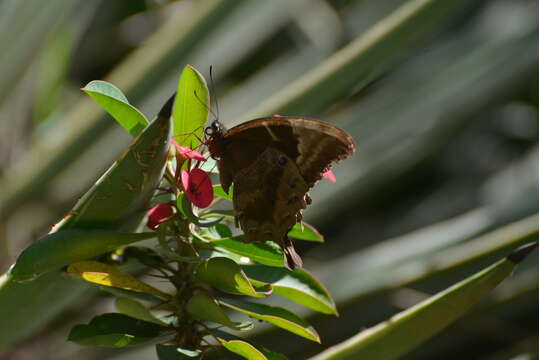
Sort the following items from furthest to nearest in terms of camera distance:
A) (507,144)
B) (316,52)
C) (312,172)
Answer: (507,144)
(316,52)
(312,172)

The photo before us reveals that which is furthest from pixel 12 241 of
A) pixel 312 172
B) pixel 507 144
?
pixel 507 144

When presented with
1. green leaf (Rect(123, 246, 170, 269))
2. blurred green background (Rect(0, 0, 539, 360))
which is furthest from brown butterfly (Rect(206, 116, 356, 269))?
blurred green background (Rect(0, 0, 539, 360))

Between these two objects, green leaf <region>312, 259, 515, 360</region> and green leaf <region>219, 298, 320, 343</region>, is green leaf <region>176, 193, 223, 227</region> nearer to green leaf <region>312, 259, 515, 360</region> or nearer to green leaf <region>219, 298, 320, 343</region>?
green leaf <region>219, 298, 320, 343</region>

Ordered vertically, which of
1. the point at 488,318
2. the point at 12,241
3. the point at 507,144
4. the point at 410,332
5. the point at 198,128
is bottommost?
the point at 410,332

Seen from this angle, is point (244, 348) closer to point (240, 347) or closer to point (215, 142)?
point (240, 347)

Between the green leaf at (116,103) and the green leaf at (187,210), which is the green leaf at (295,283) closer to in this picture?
the green leaf at (187,210)

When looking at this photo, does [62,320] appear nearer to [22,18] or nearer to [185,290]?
[22,18]

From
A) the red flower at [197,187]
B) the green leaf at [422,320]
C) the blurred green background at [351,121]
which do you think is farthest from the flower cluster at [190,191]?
the blurred green background at [351,121]
